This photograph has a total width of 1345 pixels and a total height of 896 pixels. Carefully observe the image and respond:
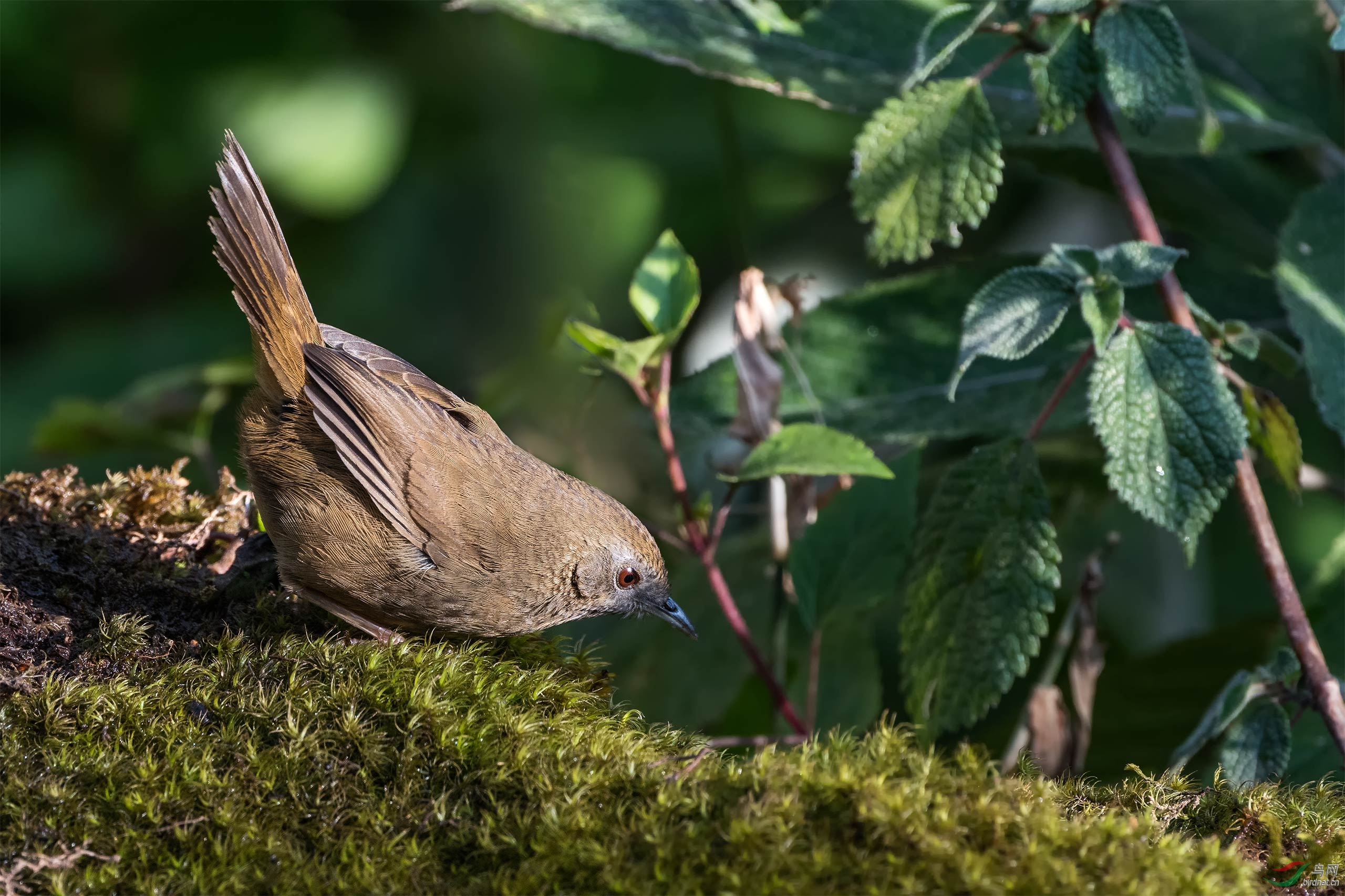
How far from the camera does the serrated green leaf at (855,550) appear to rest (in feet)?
9.92

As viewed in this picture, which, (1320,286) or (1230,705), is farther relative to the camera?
(1320,286)

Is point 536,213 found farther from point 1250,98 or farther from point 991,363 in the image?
point 1250,98

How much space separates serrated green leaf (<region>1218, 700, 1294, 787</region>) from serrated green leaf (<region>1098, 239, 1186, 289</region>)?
957mm

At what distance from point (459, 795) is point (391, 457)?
1066 mm

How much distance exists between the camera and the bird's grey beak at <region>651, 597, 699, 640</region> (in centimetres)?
308

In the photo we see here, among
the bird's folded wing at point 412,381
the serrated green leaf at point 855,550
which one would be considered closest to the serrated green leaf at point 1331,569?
the serrated green leaf at point 855,550

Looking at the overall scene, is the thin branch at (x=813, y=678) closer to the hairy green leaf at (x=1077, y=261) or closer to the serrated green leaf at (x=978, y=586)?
the serrated green leaf at (x=978, y=586)

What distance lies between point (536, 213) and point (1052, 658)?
3078 mm

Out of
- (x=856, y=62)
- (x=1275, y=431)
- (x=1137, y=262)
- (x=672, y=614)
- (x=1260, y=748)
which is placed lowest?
(x=672, y=614)

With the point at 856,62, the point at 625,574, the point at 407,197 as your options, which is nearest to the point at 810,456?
the point at 625,574

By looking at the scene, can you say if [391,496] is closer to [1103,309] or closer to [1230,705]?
[1103,309]

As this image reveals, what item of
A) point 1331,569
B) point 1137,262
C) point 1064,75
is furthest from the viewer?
point 1331,569

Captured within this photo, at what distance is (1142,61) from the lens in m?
2.60

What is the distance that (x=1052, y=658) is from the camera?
3430 mm
